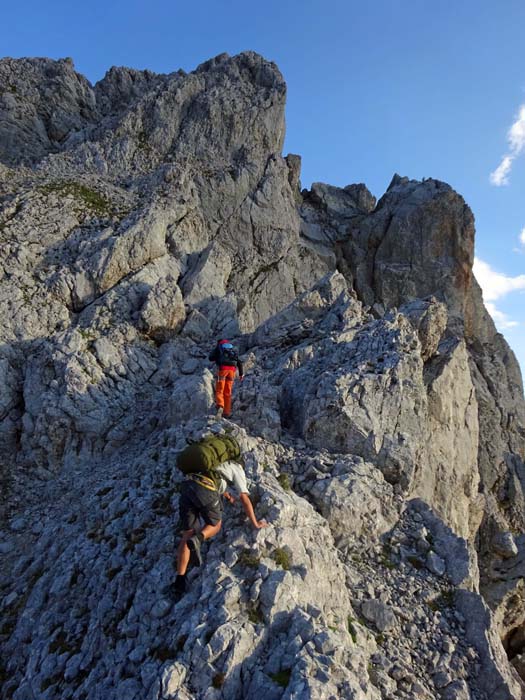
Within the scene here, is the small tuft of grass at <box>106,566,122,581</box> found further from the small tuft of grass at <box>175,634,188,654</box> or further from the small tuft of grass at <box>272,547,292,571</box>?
the small tuft of grass at <box>272,547,292,571</box>

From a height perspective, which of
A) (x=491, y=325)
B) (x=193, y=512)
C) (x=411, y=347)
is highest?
(x=491, y=325)

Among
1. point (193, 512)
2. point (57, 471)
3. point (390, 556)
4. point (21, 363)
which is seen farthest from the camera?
point (21, 363)

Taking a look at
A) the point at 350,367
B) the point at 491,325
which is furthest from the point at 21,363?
the point at 491,325

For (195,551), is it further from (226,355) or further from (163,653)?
(226,355)

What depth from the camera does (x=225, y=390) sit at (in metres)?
16.3

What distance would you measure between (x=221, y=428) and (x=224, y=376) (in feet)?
9.76

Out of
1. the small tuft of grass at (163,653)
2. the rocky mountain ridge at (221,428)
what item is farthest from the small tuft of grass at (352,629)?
the small tuft of grass at (163,653)

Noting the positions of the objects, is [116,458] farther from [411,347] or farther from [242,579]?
[411,347]

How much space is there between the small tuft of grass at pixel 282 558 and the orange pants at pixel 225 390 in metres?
6.84

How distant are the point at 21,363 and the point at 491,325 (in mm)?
49642

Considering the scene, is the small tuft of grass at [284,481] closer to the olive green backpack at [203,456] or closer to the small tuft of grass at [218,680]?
the olive green backpack at [203,456]


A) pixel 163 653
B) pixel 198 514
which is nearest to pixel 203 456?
pixel 198 514

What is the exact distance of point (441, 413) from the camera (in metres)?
20.1

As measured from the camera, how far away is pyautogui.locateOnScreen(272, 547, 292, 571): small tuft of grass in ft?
30.7
